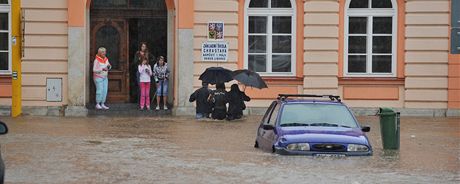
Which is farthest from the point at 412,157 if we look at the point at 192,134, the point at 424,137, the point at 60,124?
the point at 60,124

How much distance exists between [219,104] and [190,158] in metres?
9.43

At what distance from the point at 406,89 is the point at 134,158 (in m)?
13.6

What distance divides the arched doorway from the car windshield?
1173 centimetres

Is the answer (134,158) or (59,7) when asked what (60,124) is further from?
(134,158)

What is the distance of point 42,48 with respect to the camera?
1038 inches

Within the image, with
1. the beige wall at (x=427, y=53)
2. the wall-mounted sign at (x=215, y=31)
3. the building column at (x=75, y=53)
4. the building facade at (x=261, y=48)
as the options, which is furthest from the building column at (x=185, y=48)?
the beige wall at (x=427, y=53)

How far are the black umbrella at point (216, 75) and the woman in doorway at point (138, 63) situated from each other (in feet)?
9.24

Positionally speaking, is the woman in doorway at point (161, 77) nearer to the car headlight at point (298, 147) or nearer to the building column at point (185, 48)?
the building column at point (185, 48)

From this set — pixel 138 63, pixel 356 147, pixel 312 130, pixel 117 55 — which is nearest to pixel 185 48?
pixel 138 63

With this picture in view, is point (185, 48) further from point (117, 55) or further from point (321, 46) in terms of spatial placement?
point (321, 46)

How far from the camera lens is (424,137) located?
2106cm

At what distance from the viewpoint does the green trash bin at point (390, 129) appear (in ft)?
58.6

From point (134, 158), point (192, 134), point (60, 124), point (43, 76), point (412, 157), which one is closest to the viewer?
point (134, 158)

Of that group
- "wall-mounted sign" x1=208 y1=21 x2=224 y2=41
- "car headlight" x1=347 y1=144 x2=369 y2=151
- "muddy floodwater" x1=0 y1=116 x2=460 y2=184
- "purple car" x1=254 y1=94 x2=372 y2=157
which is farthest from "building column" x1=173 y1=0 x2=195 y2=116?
"car headlight" x1=347 y1=144 x2=369 y2=151
